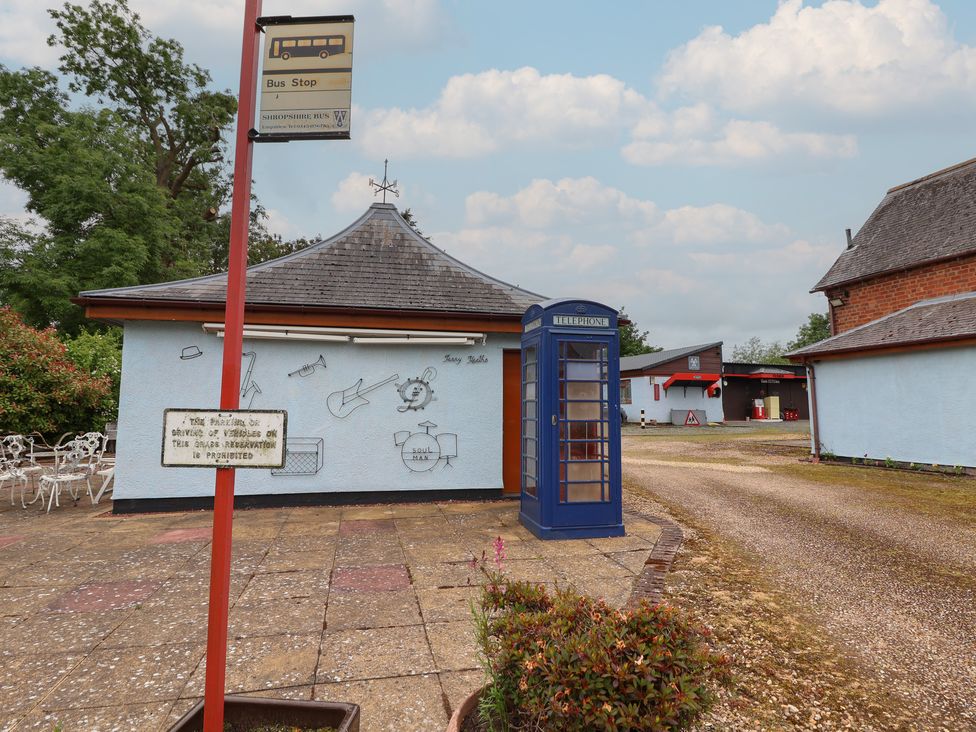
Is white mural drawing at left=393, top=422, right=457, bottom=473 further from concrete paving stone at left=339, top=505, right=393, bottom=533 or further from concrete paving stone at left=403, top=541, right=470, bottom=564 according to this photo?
concrete paving stone at left=403, top=541, right=470, bottom=564

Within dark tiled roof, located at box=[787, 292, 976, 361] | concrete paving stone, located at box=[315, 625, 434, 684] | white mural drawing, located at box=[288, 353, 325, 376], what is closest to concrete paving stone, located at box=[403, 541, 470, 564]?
concrete paving stone, located at box=[315, 625, 434, 684]

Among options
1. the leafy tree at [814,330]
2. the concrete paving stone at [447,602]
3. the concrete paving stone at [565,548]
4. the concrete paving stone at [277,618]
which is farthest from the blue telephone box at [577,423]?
the leafy tree at [814,330]

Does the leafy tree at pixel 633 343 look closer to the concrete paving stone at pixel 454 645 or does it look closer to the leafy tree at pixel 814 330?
the leafy tree at pixel 814 330

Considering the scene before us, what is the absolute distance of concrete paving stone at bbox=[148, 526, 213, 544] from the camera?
605 cm

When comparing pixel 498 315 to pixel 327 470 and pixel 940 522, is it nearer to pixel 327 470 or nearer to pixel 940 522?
pixel 327 470

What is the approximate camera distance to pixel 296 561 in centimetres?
523

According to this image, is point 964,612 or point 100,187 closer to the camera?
point 964,612

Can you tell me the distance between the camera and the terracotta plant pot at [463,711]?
2027mm

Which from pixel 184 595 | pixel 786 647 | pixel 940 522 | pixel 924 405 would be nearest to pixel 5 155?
pixel 184 595

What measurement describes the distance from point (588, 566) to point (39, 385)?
14.1 metres

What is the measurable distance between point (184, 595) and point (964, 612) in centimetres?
661

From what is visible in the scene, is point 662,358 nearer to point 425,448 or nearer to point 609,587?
point 425,448

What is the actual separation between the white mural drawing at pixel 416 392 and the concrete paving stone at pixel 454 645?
15.9ft

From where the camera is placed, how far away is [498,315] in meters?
8.34
